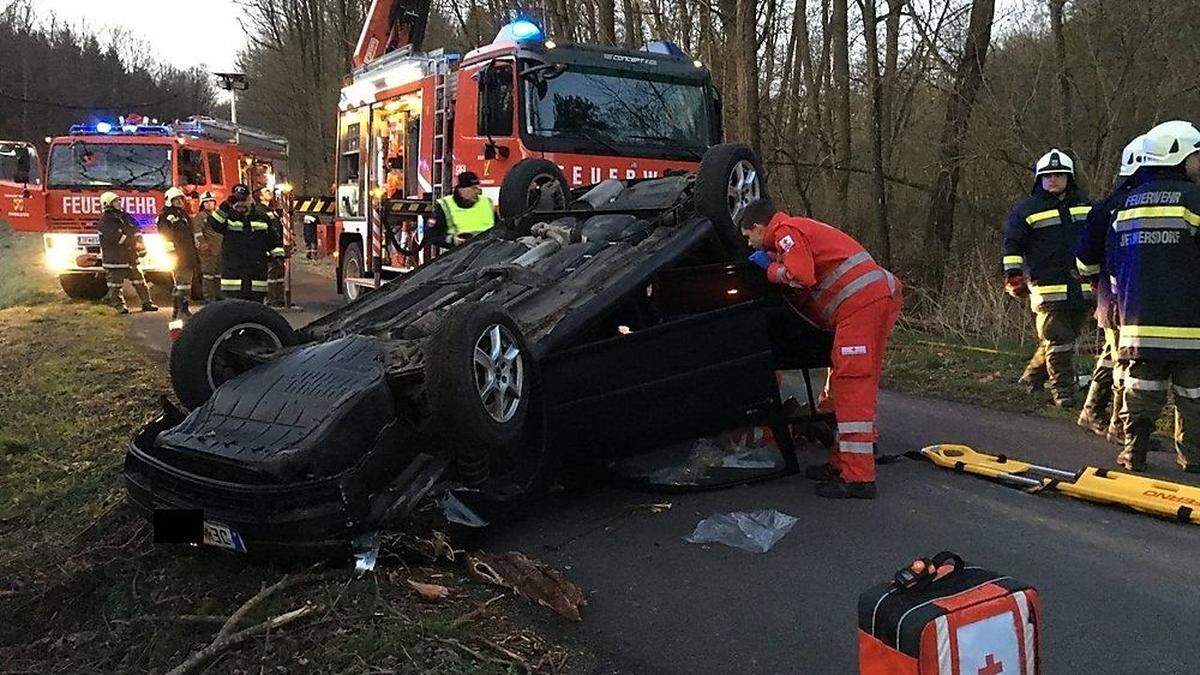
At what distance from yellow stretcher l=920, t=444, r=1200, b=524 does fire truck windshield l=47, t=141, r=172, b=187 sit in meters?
12.5

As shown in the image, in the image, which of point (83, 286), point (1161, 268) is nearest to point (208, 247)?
point (83, 286)

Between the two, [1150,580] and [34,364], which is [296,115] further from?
[1150,580]

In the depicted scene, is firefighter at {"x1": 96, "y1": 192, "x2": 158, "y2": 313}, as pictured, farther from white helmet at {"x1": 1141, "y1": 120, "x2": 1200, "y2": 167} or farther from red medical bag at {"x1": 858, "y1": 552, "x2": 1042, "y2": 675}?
red medical bag at {"x1": 858, "y1": 552, "x2": 1042, "y2": 675}

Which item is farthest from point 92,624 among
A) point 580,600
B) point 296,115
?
point 296,115

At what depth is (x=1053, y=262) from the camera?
620 cm

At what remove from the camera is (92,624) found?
133 inches

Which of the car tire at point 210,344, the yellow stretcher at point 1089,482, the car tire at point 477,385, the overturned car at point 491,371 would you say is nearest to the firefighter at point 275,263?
the overturned car at point 491,371

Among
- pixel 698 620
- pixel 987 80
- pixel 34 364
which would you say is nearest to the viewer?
pixel 698 620

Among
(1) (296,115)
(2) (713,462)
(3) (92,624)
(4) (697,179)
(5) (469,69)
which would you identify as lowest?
(3) (92,624)

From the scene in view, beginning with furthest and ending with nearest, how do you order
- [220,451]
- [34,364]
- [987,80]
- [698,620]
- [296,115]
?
[296,115]
[987,80]
[34,364]
[220,451]
[698,620]

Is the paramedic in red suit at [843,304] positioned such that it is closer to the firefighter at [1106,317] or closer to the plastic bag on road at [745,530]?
the plastic bag on road at [745,530]

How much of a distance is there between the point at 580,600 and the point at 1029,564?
5.49ft

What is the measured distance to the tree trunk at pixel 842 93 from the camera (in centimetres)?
1371

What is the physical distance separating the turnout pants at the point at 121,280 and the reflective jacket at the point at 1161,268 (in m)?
11.7
